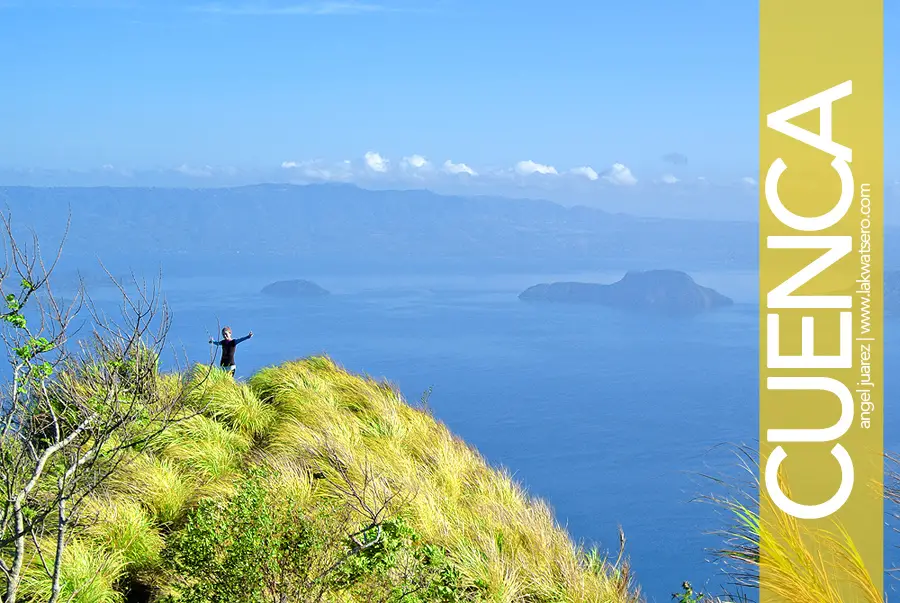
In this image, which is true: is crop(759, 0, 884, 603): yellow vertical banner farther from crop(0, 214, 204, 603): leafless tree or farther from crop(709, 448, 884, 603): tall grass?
crop(0, 214, 204, 603): leafless tree

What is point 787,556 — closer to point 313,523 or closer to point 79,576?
point 313,523

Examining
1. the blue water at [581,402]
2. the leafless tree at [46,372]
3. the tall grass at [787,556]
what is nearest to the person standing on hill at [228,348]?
the blue water at [581,402]

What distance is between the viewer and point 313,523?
563 centimetres

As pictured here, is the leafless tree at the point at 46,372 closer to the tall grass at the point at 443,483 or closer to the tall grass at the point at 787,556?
the tall grass at the point at 443,483

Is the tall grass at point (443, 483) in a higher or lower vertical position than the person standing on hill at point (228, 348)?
lower

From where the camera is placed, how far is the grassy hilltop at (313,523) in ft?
17.8

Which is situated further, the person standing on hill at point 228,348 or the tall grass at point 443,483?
the person standing on hill at point 228,348

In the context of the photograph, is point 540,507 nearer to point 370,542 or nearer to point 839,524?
point 370,542

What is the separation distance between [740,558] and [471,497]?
5049mm

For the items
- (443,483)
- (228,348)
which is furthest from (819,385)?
(228,348)

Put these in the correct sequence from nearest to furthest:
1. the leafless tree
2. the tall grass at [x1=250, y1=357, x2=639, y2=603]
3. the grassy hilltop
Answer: the leafless tree, the grassy hilltop, the tall grass at [x1=250, y1=357, x2=639, y2=603]

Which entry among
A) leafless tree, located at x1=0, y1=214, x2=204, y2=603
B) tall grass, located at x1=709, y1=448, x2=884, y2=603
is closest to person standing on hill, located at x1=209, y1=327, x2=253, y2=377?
leafless tree, located at x1=0, y1=214, x2=204, y2=603

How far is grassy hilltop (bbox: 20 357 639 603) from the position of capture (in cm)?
541

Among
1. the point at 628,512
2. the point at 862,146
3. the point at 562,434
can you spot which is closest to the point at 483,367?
the point at 562,434
